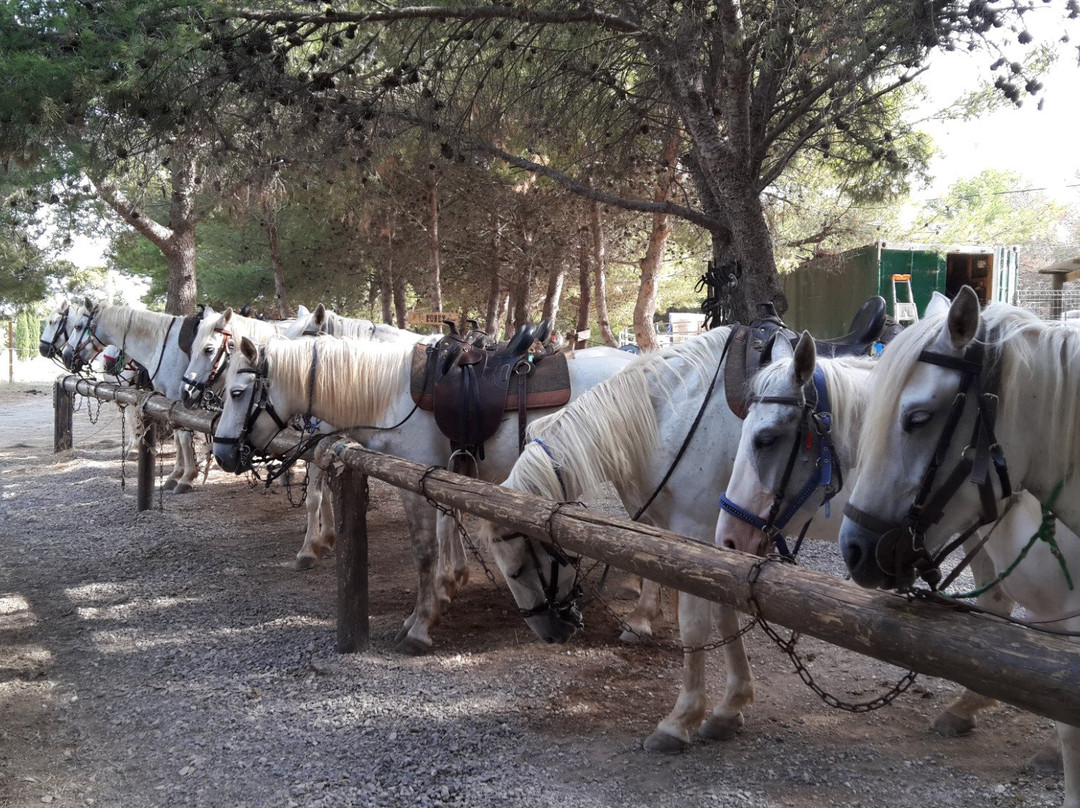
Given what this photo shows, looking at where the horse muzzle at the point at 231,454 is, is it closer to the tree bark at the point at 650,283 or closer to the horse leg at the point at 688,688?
the horse leg at the point at 688,688

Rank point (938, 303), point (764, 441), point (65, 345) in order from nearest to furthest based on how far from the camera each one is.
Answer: point (938, 303)
point (764, 441)
point (65, 345)

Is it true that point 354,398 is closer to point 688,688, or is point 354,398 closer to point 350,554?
point 350,554

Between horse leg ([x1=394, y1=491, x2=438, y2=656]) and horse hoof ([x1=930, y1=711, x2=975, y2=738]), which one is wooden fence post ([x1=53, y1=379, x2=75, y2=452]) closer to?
horse leg ([x1=394, y1=491, x2=438, y2=656])

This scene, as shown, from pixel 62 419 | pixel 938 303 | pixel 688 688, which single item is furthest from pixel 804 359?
pixel 62 419

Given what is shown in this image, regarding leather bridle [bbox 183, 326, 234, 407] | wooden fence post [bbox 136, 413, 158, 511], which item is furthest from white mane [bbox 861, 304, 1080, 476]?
wooden fence post [bbox 136, 413, 158, 511]

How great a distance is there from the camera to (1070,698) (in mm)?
1321

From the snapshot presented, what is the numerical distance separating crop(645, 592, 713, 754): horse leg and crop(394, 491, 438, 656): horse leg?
5.27 feet

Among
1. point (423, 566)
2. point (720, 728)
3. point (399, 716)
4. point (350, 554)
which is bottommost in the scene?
point (399, 716)

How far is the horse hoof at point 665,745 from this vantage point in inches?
117

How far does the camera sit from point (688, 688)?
3.10 m

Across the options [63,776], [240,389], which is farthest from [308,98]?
[63,776]

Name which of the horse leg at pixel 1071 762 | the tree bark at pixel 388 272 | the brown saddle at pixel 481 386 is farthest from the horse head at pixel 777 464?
the tree bark at pixel 388 272

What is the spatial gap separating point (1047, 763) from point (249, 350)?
4.28 m

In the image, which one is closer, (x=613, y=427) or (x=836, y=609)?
(x=836, y=609)
